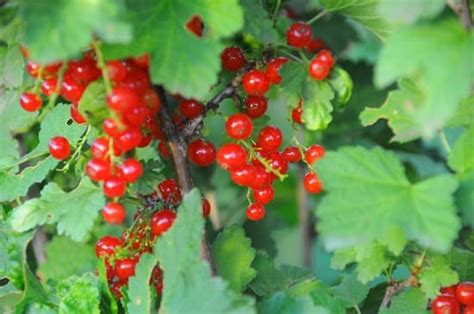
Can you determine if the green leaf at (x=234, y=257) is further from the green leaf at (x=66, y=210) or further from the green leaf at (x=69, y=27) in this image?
the green leaf at (x=69, y=27)

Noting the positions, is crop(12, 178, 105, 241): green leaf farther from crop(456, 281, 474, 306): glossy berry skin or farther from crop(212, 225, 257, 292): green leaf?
crop(456, 281, 474, 306): glossy berry skin

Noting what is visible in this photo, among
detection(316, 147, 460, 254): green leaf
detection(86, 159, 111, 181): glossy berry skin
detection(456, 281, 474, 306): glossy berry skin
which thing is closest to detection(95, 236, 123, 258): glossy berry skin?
detection(86, 159, 111, 181): glossy berry skin

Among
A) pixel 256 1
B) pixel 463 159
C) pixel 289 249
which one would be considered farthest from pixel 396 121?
pixel 289 249

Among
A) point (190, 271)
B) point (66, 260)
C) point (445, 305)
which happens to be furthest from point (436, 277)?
point (66, 260)

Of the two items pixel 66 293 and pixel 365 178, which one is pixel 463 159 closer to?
pixel 365 178

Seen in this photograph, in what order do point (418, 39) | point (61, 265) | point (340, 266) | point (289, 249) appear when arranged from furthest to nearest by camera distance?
point (289, 249)
point (61, 265)
point (340, 266)
point (418, 39)
